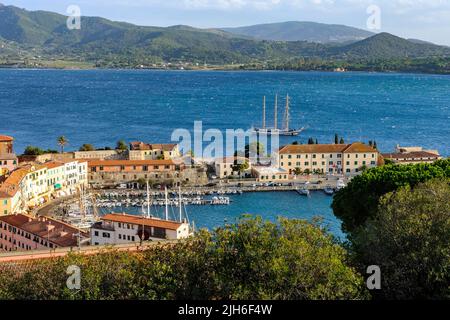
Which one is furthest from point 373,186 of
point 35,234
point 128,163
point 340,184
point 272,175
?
point 128,163

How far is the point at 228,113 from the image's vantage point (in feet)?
229

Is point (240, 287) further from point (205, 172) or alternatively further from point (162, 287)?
point (205, 172)

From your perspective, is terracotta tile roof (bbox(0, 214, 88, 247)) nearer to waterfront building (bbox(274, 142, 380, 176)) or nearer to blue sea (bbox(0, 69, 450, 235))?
blue sea (bbox(0, 69, 450, 235))

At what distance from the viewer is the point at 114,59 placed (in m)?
183

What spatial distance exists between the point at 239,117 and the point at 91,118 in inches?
606

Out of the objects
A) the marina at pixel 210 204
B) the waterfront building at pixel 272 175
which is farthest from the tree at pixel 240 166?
the marina at pixel 210 204

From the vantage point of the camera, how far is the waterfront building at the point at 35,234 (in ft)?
57.9

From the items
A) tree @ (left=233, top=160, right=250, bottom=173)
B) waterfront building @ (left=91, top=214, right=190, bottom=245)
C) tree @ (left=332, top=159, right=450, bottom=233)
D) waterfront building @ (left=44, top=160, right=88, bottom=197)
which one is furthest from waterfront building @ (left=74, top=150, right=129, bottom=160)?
tree @ (left=332, top=159, right=450, bottom=233)

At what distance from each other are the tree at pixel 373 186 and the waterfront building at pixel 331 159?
50.1 ft

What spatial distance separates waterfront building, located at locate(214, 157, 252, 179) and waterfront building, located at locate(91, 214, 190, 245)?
15.0 m

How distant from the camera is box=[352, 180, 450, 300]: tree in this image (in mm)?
8859

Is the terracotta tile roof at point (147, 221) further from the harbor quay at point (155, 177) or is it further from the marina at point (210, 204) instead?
the marina at point (210, 204)

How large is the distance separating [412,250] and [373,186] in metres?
8.77
